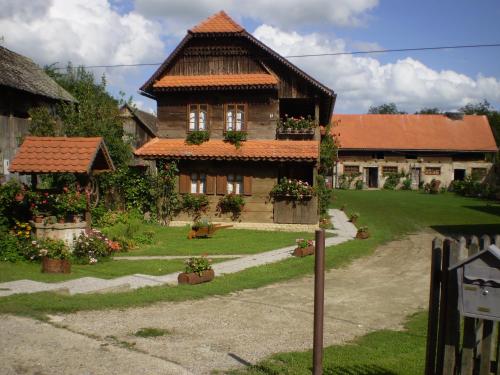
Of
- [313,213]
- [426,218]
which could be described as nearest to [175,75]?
[313,213]

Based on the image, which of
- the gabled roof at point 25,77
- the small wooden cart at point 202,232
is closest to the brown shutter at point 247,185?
the small wooden cart at point 202,232

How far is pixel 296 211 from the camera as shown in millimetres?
22594

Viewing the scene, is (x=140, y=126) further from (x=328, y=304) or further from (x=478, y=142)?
(x=328, y=304)

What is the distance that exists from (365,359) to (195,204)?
57.0 ft

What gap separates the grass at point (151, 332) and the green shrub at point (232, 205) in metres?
15.2

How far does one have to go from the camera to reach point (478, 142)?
48.4m

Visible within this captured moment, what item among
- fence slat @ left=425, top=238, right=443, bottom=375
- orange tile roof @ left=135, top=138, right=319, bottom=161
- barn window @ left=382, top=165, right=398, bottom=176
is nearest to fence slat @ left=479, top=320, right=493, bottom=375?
fence slat @ left=425, top=238, right=443, bottom=375

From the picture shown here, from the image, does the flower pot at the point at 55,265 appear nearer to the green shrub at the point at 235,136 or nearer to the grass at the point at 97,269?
the grass at the point at 97,269

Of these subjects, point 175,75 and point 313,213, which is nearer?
point 313,213

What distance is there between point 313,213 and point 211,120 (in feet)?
22.1

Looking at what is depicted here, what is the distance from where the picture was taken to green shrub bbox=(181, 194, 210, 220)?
2322cm

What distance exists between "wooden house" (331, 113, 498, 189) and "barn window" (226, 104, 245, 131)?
25.6 m

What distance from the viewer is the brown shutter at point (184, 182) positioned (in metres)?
23.6

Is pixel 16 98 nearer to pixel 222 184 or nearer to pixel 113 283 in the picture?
pixel 222 184
